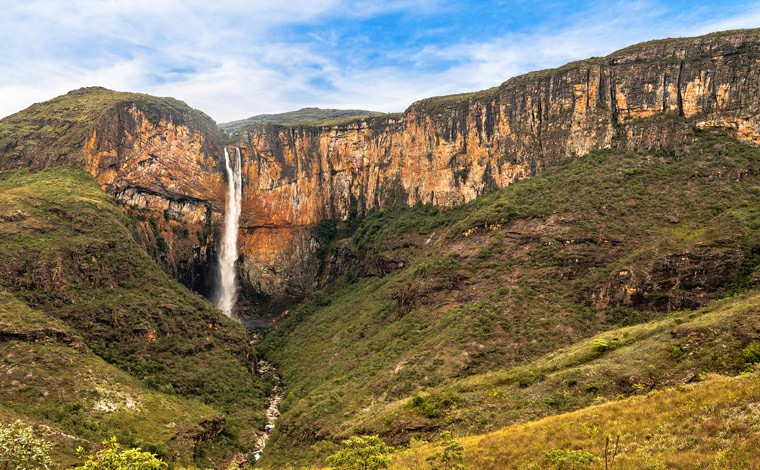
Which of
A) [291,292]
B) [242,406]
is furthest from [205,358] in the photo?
[291,292]

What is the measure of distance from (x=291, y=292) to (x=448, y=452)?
90669 millimetres

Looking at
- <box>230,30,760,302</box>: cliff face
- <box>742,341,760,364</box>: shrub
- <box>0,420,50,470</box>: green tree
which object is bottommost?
<box>742,341,760,364</box>: shrub

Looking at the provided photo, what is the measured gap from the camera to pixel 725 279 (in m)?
56.0

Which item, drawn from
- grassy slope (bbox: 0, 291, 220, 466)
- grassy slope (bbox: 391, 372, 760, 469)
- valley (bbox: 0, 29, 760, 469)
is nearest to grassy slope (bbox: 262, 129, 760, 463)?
valley (bbox: 0, 29, 760, 469)

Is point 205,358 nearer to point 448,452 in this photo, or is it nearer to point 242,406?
point 242,406

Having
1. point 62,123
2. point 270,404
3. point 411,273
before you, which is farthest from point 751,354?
point 62,123

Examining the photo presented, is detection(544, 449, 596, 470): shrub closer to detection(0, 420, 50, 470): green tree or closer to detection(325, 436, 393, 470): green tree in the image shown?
detection(325, 436, 393, 470): green tree

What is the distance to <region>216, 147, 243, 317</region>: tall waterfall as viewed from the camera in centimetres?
11294

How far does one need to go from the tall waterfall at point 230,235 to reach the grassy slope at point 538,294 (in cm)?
2781

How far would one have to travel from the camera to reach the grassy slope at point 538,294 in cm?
4694

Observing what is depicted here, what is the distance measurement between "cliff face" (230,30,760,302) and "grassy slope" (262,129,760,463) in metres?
6.05

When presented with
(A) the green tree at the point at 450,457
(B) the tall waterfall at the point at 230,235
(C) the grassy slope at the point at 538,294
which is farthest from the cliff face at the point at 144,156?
(A) the green tree at the point at 450,457

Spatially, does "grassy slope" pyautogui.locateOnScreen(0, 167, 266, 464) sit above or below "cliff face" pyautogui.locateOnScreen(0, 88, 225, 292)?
below

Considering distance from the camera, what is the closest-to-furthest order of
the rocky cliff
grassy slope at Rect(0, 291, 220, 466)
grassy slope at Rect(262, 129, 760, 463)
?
1. grassy slope at Rect(262, 129, 760, 463)
2. grassy slope at Rect(0, 291, 220, 466)
3. the rocky cliff
